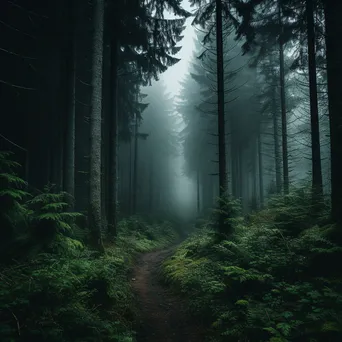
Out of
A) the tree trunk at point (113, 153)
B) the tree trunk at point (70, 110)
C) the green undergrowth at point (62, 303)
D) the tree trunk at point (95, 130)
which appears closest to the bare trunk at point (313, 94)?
the tree trunk at point (95, 130)

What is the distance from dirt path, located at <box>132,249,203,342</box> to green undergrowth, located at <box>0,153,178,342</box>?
1.20 feet

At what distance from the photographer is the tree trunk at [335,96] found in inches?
263

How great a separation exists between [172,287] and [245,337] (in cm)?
373

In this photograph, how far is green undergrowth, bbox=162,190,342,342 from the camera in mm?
4145

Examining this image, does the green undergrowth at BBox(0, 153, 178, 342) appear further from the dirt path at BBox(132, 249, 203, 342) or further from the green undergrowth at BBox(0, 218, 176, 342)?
the dirt path at BBox(132, 249, 203, 342)

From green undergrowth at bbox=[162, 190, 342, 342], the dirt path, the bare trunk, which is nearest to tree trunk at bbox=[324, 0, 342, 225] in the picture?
green undergrowth at bbox=[162, 190, 342, 342]

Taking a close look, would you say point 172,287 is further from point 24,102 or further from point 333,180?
point 24,102

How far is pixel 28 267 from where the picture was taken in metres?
5.54

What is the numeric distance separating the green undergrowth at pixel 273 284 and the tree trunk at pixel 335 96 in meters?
0.84

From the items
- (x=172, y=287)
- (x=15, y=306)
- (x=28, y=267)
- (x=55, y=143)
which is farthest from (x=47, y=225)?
(x=55, y=143)

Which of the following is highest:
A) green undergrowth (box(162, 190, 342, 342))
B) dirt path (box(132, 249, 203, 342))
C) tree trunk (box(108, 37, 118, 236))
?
tree trunk (box(108, 37, 118, 236))

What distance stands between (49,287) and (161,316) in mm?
2829

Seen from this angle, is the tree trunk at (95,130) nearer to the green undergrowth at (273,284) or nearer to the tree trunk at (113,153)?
the tree trunk at (113,153)

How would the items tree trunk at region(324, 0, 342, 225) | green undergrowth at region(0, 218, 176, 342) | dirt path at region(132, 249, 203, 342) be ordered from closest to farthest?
green undergrowth at region(0, 218, 176, 342)
dirt path at region(132, 249, 203, 342)
tree trunk at region(324, 0, 342, 225)
